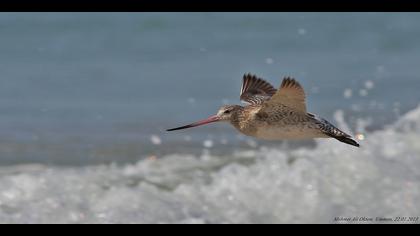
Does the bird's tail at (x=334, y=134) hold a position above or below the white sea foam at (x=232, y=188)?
above

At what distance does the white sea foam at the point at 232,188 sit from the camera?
592cm

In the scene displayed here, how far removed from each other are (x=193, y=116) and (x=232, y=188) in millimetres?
1368

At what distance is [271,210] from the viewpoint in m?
6.09

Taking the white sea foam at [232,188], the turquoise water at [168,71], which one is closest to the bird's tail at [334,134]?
the white sea foam at [232,188]

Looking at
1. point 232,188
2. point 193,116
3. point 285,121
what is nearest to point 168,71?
point 193,116

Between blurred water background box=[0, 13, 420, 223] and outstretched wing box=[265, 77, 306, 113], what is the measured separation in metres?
1.66

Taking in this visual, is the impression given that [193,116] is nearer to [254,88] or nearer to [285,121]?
[254,88]

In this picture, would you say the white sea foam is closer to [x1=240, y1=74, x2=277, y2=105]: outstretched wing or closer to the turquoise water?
the turquoise water

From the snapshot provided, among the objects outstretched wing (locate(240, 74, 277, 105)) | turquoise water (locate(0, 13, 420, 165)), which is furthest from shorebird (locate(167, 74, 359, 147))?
turquoise water (locate(0, 13, 420, 165))

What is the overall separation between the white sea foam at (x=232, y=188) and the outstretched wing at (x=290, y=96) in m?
1.65

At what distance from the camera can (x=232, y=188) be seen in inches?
251

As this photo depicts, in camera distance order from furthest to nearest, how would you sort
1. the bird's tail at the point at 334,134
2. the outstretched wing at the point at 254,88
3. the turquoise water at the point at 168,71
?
the turquoise water at the point at 168,71
the outstretched wing at the point at 254,88
the bird's tail at the point at 334,134

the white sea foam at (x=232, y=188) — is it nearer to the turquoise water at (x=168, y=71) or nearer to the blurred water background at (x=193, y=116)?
the blurred water background at (x=193, y=116)

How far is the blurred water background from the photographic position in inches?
242
